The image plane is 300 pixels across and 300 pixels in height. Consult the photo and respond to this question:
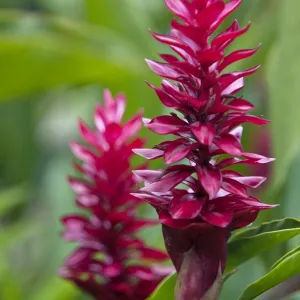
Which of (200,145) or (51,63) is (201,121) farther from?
(51,63)

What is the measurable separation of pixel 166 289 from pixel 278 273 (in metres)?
0.09

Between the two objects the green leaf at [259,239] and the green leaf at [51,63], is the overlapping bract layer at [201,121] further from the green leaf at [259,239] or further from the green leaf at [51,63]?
the green leaf at [51,63]

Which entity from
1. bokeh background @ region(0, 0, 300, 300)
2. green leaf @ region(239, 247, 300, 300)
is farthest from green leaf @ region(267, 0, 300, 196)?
green leaf @ region(239, 247, 300, 300)

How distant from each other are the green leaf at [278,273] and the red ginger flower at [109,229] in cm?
15

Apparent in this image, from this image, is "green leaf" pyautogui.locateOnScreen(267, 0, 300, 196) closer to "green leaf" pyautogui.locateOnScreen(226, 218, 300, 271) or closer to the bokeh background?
the bokeh background

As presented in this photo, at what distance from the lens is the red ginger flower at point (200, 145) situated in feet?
1.67

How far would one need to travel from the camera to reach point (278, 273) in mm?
530

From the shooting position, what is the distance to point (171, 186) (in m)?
0.51

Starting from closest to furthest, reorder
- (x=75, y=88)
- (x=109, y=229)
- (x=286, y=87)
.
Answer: (x=109, y=229) → (x=286, y=87) → (x=75, y=88)

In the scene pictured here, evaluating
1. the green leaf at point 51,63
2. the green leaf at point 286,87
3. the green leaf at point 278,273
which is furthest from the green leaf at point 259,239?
the green leaf at point 51,63

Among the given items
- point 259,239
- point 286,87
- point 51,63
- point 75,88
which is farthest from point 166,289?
point 75,88

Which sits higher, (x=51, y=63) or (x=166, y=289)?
(x=51, y=63)

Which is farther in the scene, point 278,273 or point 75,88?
point 75,88

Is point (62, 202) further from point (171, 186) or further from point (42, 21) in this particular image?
point (171, 186)
